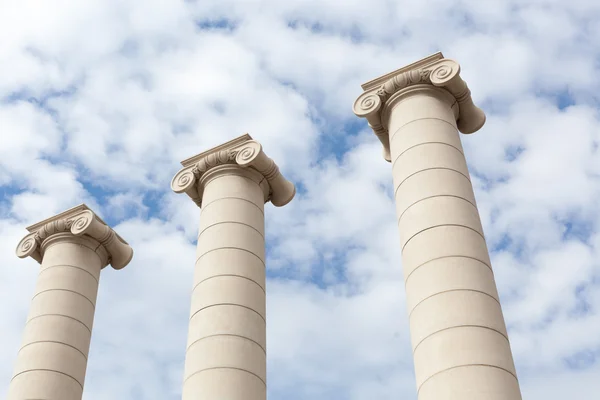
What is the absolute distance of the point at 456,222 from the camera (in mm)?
45062

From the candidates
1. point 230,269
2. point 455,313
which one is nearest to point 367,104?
point 230,269

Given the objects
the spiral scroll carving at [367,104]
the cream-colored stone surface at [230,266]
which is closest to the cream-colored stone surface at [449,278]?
the spiral scroll carving at [367,104]

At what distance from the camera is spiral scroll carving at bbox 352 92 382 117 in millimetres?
54531

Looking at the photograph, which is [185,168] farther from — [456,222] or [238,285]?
[456,222]

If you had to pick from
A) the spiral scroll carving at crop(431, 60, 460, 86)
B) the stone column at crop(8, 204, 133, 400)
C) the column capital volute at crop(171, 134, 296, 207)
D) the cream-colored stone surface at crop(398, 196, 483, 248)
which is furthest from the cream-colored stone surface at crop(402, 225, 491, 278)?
the stone column at crop(8, 204, 133, 400)

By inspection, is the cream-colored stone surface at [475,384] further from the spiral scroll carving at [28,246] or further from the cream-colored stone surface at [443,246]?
the spiral scroll carving at [28,246]

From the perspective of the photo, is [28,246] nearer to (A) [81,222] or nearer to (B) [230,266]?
(A) [81,222]

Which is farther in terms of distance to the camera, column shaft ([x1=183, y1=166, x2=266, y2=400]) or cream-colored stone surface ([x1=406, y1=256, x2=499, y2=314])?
column shaft ([x1=183, y1=166, x2=266, y2=400])

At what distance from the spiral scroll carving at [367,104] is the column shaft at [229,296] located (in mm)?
11691

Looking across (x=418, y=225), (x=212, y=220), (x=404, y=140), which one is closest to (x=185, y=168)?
(x=212, y=220)

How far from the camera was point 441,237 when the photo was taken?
44.4 meters

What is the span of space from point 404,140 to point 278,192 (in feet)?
57.7

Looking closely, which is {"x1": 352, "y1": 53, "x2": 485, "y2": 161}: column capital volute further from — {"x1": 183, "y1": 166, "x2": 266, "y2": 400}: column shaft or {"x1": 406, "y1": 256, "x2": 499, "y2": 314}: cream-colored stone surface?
{"x1": 406, "y1": 256, "x2": 499, "y2": 314}: cream-colored stone surface

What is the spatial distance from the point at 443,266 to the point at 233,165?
961 inches
